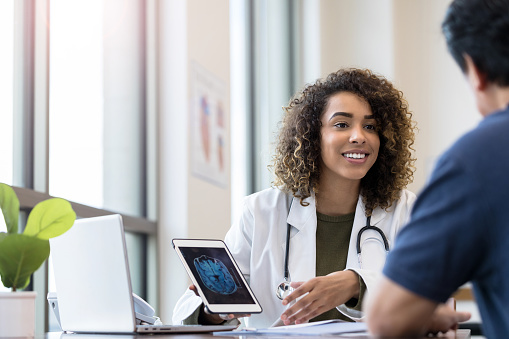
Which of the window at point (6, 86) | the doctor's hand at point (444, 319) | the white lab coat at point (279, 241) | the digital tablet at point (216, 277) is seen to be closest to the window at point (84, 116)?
the window at point (6, 86)

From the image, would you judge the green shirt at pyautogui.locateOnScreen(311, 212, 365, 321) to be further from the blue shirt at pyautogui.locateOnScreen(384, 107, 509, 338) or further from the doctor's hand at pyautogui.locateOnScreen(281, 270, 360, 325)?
the blue shirt at pyautogui.locateOnScreen(384, 107, 509, 338)

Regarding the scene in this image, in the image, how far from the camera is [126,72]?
140 inches

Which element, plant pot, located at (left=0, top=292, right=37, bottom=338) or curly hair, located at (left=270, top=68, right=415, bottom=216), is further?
curly hair, located at (left=270, top=68, right=415, bottom=216)

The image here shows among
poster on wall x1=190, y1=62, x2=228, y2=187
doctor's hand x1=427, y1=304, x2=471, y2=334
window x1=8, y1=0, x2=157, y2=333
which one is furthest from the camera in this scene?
poster on wall x1=190, y1=62, x2=228, y2=187

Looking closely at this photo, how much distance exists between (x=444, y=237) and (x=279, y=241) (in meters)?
1.36

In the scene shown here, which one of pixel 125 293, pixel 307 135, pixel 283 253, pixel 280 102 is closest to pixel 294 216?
pixel 283 253

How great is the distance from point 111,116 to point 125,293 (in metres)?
2.02

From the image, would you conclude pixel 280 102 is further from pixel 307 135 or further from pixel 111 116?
pixel 307 135

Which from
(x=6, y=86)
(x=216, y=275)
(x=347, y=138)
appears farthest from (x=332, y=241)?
(x=6, y=86)

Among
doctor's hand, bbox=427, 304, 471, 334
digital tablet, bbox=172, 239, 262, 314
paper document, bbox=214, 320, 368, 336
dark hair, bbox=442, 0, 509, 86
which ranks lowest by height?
paper document, bbox=214, 320, 368, 336

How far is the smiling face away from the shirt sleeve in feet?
4.43

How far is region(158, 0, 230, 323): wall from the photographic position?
3.54 metres

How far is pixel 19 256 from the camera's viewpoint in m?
1.49

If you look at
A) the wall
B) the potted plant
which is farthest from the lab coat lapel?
the wall
